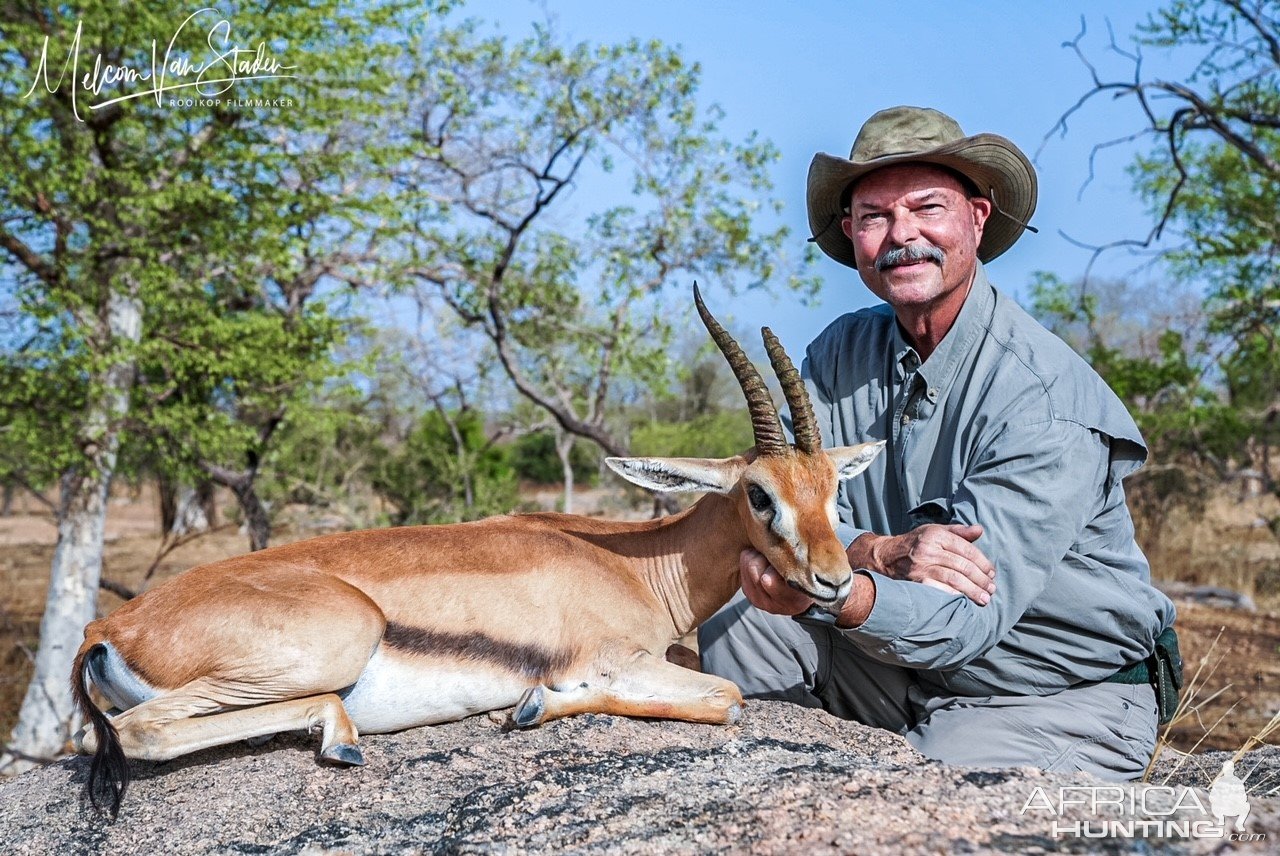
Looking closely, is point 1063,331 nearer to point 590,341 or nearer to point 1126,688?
point 590,341

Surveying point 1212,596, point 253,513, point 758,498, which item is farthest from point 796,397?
point 1212,596

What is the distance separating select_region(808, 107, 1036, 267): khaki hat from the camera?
4590mm

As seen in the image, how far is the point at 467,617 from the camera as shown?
437cm

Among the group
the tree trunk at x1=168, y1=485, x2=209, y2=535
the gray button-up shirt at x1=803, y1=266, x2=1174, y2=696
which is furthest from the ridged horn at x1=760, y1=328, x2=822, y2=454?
the tree trunk at x1=168, y1=485, x2=209, y2=535

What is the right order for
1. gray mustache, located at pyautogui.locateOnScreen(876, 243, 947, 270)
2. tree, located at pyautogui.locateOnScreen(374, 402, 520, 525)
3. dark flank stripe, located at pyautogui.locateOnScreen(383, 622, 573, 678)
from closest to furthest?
1. dark flank stripe, located at pyautogui.locateOnScreen(383, 622, 573, 678)
2. gray mustache, located at pyautogui.locateOnScreen(876, 243, 947, 270)
3. tree, located at pyautogui.locateOnScreen(374, 402, 520, 525)

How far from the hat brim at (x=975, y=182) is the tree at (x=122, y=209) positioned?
6094mm

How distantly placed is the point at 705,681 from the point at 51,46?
313 inches

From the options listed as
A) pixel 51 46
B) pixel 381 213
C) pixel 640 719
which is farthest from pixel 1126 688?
pixel 51 46

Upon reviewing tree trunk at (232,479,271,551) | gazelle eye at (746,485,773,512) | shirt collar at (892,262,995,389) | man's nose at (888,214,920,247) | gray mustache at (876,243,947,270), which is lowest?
tree trunk at (232,479,271,551)

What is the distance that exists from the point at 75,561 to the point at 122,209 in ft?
11.4

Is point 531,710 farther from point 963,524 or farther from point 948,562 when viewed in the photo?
point 963,524

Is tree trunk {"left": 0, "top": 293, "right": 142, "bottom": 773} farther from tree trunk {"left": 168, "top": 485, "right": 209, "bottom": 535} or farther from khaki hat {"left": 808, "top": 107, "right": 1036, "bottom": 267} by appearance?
khaki hat {"left": 808, "top": 107, "right": 1036, "bottom": 267}

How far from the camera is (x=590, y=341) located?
1418 centimetres

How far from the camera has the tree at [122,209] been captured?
9375 millimetres
